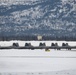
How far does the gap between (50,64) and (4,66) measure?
380 centimetres

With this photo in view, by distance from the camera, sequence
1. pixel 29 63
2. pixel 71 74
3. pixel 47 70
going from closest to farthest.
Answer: pixel 71 74 < pixel 47 70 < pixel 29 63

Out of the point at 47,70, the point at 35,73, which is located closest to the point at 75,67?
the point at 47,70

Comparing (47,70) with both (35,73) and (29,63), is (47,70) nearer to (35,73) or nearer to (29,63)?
(35,73)

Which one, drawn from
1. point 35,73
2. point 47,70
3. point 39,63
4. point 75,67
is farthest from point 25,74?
point 39,63

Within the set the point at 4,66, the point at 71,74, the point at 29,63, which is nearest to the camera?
the point at 71,74

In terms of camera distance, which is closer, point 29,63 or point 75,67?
point 75,67

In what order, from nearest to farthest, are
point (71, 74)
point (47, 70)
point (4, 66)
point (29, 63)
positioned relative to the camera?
point (71, 74)
point (47, 70)
point (4, 66)
point (29, 63)

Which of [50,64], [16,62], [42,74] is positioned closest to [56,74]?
[42,74]

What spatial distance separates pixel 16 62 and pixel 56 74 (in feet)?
30.4

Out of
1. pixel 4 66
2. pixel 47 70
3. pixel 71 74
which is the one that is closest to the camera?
pixel 71 74

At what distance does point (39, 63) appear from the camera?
34312mm

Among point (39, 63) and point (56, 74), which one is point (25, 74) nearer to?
point (56, 74)

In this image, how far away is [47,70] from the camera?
95.7ft

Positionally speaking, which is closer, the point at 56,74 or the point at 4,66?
the point at 56,74
